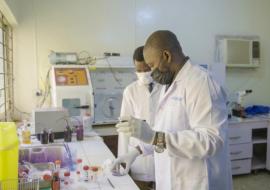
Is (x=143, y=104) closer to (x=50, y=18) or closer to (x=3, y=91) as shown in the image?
(x=3, y=91)

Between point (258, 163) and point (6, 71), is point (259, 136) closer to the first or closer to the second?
point (258, 163)

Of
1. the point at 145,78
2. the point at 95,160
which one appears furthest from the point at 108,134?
the point at 95,160

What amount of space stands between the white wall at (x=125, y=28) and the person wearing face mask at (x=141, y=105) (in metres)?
1.43

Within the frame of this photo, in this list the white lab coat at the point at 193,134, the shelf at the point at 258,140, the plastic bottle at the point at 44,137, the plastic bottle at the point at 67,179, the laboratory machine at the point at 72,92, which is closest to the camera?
the white lab coat at the point at 193,134

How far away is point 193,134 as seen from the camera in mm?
1106

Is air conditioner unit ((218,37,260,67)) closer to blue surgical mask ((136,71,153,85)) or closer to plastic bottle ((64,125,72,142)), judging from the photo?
blue surgical mask ((136,71,153,85))

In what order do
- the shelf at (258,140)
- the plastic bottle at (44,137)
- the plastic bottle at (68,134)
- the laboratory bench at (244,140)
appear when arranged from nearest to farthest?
the plastic bottle at (44,137) → the plastic bottle at (68,134) → the laboratory bench at (244,140) → the shelf at (258,140)

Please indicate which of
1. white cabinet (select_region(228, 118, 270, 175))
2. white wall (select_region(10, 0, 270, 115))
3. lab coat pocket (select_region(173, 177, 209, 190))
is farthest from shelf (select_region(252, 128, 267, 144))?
lab coat pocket (select_region(173, 177, 209, 190))

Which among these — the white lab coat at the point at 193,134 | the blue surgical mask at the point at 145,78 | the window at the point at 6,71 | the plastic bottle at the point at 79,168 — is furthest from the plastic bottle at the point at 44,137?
the white lab coat at the point at 193,134

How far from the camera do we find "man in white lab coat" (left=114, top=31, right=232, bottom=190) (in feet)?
3.68

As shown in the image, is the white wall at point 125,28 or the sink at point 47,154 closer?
the sink at point 47,154

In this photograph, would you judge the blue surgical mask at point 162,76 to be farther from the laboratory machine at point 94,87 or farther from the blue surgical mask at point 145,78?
the laboratory machine at point 94,87

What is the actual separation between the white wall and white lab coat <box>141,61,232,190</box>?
2.18 metres

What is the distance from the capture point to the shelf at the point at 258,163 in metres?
3.65
